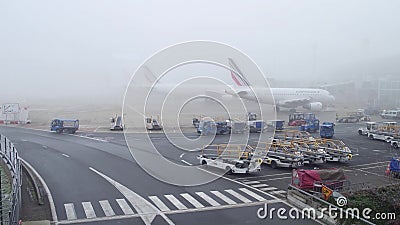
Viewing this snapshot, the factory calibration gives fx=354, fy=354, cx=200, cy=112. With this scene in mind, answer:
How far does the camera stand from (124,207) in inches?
614

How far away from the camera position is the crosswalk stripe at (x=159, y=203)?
15.5 meters

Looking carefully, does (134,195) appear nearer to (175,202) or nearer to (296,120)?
(175,202)

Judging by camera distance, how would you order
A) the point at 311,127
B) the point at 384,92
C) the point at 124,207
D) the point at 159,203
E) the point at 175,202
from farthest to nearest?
the point at 384,92 < the point at 311,127 < the point at 175,202 < the point at 159,203 < the point at 124,207

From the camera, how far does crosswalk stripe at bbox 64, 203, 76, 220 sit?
14.3 meters

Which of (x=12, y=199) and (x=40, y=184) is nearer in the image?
(x=12, y=199)

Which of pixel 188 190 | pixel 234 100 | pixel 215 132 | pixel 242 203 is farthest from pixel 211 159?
pixel 215 132

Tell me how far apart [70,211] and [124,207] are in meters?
2.24

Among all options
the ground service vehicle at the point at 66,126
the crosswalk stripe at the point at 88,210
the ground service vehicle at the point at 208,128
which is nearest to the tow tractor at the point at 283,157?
the crosswalk stripe at the point at 88,210

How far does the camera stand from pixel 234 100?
120ft

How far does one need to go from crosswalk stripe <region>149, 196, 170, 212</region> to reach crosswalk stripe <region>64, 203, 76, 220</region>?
351 cm

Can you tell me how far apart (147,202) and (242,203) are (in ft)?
14.4

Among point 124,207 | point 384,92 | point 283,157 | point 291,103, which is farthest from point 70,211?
point 384,92

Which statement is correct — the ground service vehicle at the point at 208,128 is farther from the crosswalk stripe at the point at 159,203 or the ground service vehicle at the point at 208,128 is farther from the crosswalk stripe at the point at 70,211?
the crosswalk stripe at the point at 70,211

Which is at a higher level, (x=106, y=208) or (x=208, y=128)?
(x=208, y=128)
